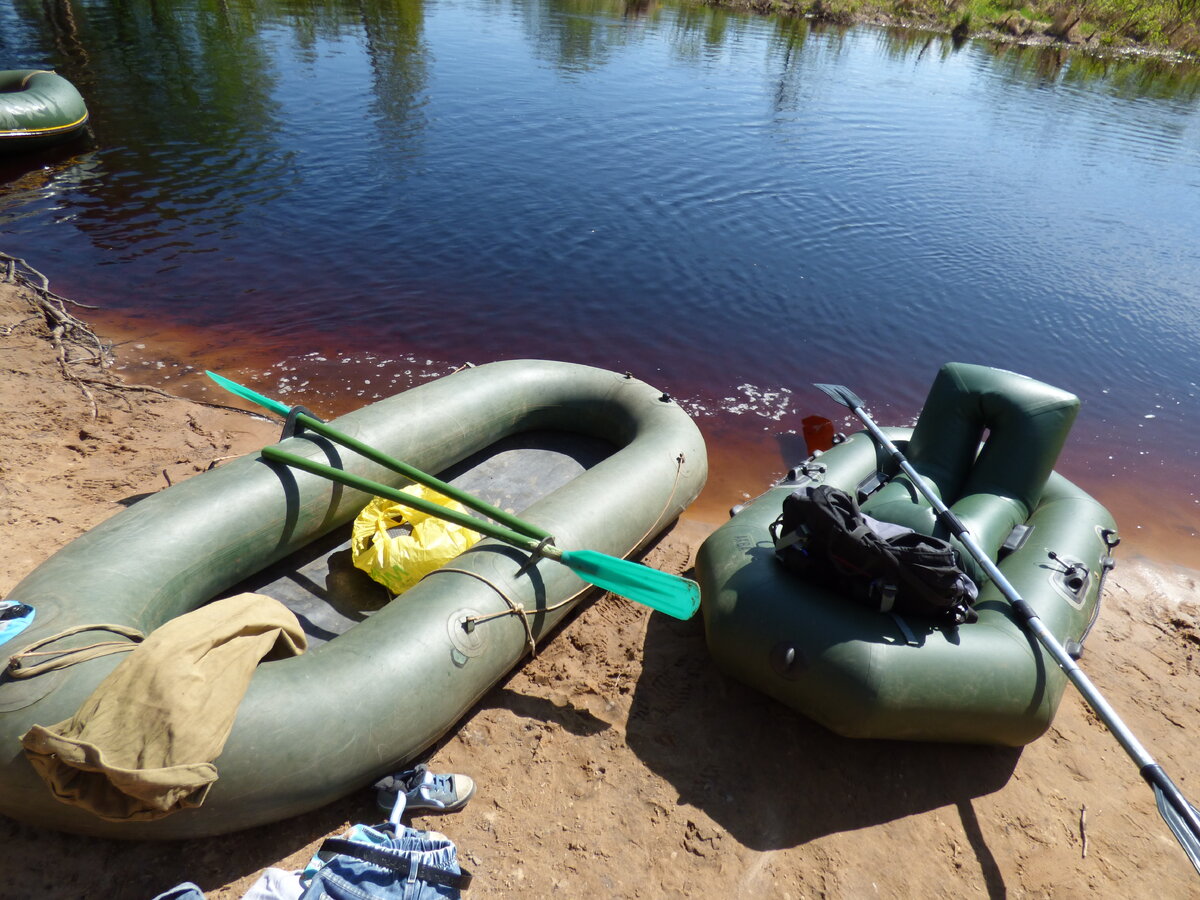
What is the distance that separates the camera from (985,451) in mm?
4801

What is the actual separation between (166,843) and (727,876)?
2272 millimetres

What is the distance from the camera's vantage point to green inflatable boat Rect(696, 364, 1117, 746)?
3363mm

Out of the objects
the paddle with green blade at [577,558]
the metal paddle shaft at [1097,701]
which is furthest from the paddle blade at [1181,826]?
the paddle with green blade at [577,558]

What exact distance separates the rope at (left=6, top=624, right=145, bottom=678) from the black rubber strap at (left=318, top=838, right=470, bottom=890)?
109 centimetres

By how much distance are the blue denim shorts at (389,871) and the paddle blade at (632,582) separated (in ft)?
4.43

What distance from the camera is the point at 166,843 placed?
2.82m

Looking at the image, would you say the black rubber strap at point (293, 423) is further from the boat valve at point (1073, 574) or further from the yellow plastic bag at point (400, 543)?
the boat valve at point (1073, 574)

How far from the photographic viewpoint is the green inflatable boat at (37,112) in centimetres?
1048

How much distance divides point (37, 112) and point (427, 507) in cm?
1135

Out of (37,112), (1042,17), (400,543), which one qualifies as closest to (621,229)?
(400,543)

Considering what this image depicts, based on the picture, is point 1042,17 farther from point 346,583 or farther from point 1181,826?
point 346,583

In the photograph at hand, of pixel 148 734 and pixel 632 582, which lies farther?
pixel 632 582

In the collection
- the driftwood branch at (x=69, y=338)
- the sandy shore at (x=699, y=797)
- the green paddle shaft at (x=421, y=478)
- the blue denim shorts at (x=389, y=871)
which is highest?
the green paddle shaft at (x=421, y=478)

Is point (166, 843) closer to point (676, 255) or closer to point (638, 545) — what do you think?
point (638, 545)
